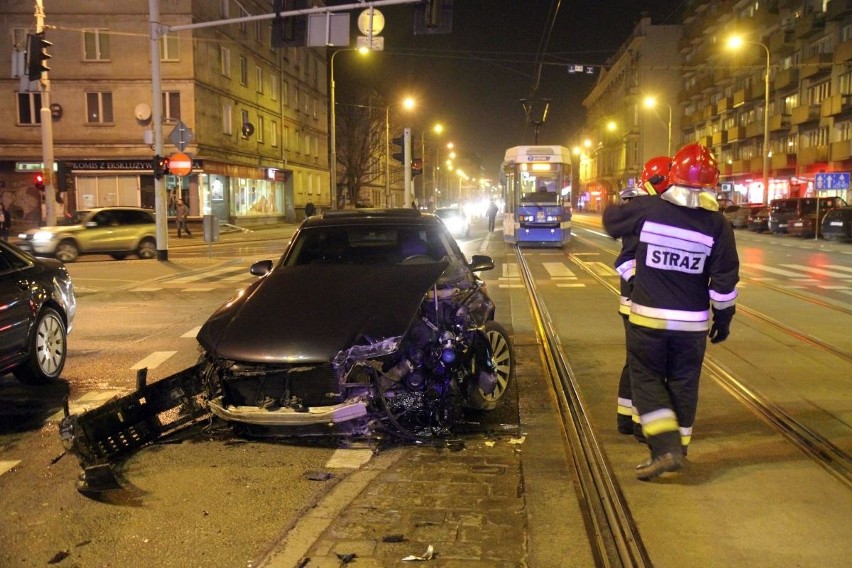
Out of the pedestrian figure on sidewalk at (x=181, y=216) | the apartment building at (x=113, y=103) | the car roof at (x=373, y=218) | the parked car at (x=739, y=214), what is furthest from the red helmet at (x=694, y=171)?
the parked car at (x=739, y=214)

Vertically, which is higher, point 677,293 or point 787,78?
point 787,78

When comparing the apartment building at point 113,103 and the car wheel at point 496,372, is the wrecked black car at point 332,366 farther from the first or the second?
the apartment building at point 113,103

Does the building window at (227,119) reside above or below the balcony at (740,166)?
above

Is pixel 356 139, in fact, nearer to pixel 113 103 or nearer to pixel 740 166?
pixel 113 103

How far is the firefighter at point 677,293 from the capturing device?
4.33 meters

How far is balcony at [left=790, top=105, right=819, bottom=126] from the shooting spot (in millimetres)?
44719

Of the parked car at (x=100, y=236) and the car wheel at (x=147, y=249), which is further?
the car wheel at (x=147, y=249)

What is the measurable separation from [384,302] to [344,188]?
5460cm

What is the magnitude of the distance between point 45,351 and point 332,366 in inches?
145

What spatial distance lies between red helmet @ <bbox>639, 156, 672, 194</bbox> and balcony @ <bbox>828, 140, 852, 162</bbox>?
4129 cm

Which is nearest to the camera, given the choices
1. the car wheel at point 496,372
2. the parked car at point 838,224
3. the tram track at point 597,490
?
the tram track at point 597,490

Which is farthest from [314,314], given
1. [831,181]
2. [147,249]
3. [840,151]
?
[840,151]

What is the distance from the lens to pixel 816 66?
43.2 meters

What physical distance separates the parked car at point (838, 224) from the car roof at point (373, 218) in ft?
Answer: 88.5
